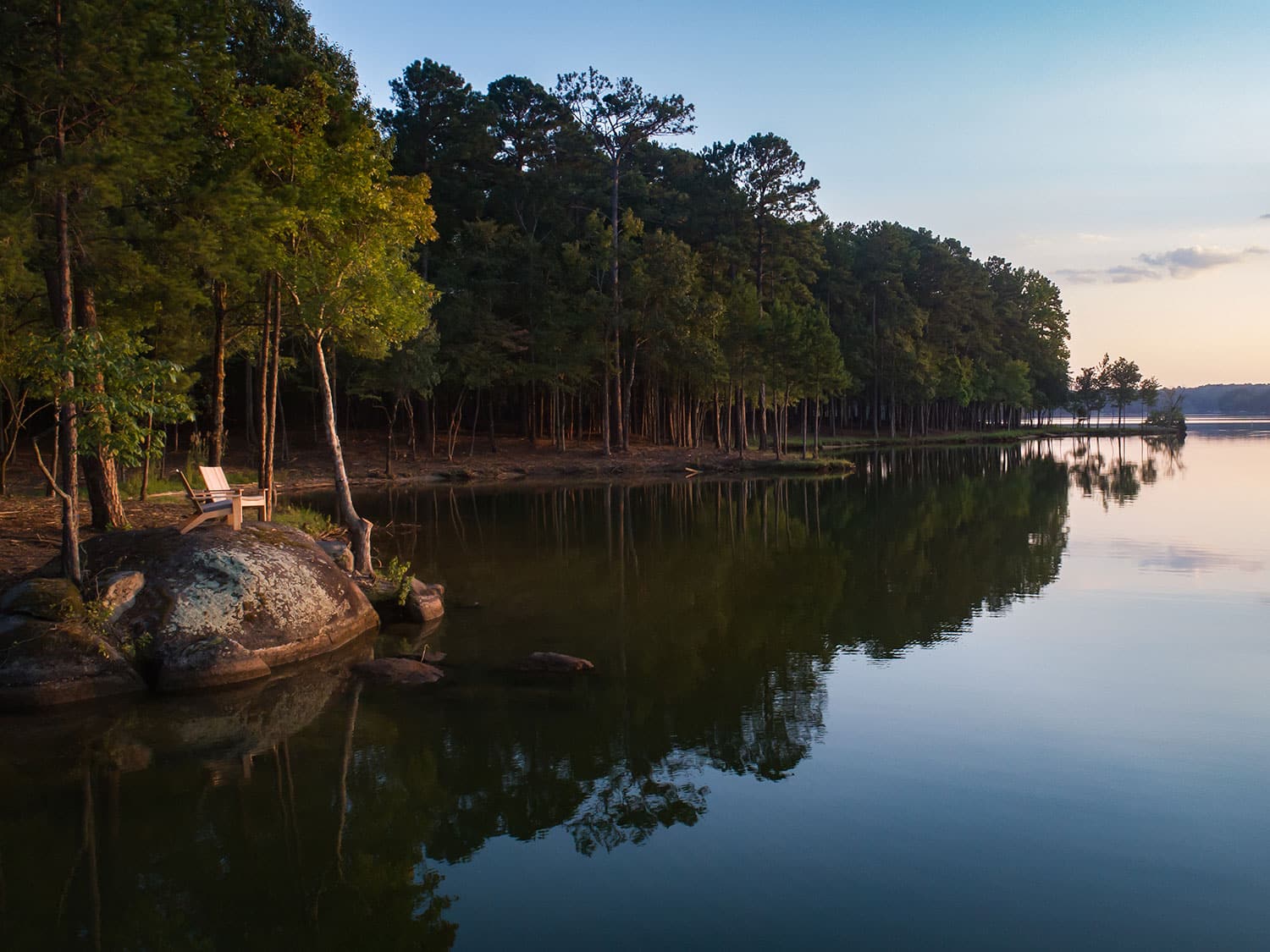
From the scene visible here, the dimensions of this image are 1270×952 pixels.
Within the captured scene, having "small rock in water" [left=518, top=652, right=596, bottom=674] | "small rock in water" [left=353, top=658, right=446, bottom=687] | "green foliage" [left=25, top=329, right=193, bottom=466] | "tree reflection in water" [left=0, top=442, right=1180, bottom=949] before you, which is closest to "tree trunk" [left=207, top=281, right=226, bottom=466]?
"tree reflection in water" [left=0, top=442, right=1180, bottom=949]

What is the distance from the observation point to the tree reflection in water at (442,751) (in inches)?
273

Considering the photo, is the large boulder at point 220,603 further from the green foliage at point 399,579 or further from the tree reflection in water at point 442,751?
the green foliage at point 399,579

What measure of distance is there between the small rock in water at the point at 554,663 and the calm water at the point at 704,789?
432 millimetres

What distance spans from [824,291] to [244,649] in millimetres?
72829

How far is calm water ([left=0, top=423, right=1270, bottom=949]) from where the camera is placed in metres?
6.68

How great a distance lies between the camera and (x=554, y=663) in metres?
12.6

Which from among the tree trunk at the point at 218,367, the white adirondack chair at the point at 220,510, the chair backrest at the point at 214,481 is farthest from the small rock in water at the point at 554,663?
the tree trunk at the point at 218,367

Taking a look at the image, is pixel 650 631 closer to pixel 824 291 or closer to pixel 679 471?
pixel 679 471

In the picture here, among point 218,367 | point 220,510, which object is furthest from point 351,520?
point 218,367

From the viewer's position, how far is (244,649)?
487 inches

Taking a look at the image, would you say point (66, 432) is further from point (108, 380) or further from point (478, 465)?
point (478, 465)

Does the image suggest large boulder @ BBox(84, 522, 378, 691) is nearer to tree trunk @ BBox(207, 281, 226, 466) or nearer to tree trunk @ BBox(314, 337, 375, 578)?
tree trunk @ BBox(314, 337, 375, 578)

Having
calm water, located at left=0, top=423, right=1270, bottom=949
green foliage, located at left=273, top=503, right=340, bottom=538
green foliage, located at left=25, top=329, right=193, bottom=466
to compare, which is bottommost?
calm water, located at left=0, top=423, right=1270, bottom=949

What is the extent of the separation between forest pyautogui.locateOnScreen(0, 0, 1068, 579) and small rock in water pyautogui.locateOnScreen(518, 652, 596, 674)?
18.5 feet
